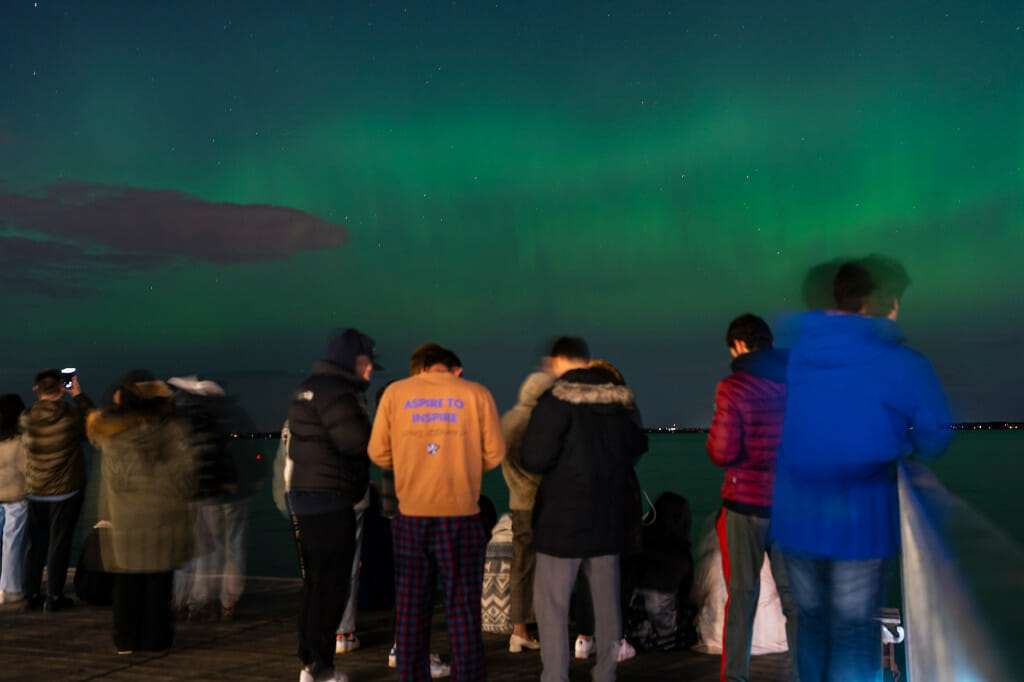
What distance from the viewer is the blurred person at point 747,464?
14.9 feet

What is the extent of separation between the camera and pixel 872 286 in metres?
3.19

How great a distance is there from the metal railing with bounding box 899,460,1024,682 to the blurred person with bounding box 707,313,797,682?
7.75 feet

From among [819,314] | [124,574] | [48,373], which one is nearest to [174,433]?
[124,574]

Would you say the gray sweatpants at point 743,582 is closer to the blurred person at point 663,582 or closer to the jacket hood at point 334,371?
the blurred person at point 663,582

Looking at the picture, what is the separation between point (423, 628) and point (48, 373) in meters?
4.51

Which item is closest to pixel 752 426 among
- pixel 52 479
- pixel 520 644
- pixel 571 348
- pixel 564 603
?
pixel 571 348

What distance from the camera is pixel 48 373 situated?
7453 mm

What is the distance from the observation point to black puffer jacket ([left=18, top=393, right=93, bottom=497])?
7.44 metres

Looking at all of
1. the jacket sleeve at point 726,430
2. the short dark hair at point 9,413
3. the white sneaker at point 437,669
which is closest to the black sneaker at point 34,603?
the short dark hair at point 9,413

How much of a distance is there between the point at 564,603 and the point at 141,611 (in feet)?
10.5

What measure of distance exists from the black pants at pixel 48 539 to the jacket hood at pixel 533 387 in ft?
14.4

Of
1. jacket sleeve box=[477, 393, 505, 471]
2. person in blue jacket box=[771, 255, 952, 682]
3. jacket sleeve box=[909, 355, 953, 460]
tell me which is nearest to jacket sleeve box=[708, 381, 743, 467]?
jacket sleeve box=[477, 393, 505, 471]

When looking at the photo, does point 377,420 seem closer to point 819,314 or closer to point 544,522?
point 544,522

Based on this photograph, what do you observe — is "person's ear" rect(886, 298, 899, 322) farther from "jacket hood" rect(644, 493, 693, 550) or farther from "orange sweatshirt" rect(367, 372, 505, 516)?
"jacket hood" rect(644, 493, 693, 550)
